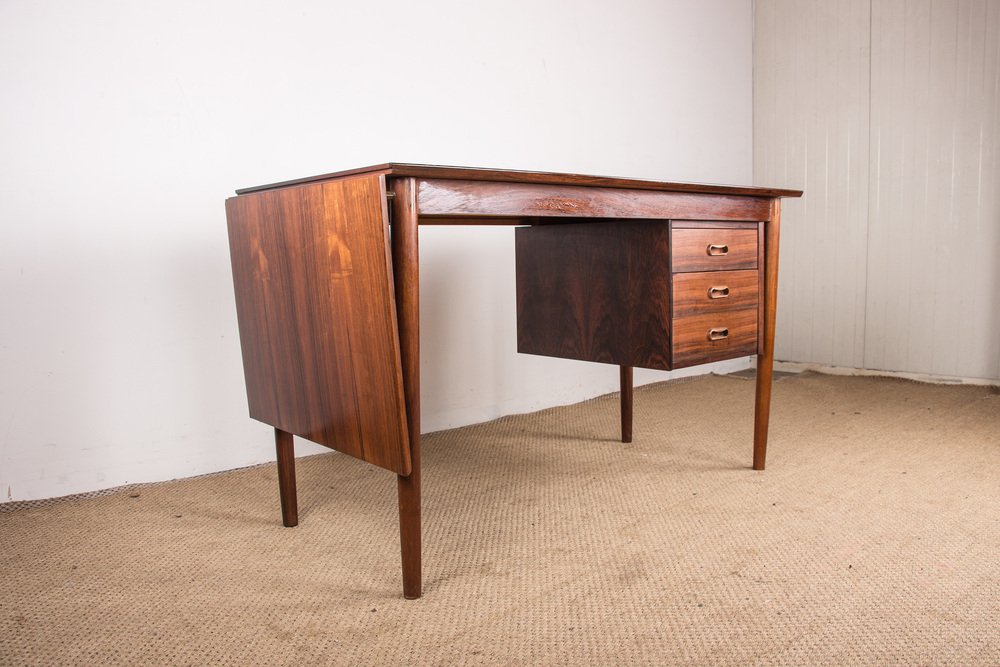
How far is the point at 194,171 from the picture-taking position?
2.03 metres

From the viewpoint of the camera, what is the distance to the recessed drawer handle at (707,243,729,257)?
71.0 inches

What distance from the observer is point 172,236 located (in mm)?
2008

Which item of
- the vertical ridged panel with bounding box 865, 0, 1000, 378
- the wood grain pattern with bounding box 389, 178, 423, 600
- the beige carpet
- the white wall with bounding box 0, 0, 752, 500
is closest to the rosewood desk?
the wood grain pattern with bounding box 389, 178, 423, 600

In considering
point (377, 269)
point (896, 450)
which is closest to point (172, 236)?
point (377, 269)

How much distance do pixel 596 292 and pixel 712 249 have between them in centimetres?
30

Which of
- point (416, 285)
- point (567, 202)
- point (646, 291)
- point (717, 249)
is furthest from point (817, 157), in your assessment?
point (416, 285)

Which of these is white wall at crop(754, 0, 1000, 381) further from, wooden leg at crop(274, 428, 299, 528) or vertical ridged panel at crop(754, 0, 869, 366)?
wooden leg at crop(274, 428, 299, 528)

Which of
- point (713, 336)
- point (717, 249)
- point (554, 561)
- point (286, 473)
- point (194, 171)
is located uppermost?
point (194, 171)

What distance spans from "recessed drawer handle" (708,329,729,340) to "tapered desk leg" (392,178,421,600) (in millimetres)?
841

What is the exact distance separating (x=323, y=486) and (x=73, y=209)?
919 mm

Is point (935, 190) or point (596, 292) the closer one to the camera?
point (596, 292)

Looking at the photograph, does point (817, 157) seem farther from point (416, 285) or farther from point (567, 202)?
point (416, 285)

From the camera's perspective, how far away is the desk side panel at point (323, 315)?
1232 millimetres

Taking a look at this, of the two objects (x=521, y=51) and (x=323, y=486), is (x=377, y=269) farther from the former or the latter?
(x=521, y=51)
